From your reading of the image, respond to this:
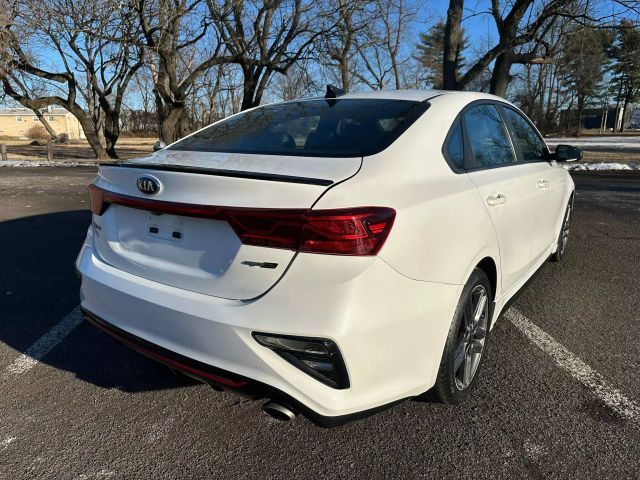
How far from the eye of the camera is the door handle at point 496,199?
250cm

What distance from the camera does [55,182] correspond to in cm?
1236

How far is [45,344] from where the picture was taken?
3.21 metres

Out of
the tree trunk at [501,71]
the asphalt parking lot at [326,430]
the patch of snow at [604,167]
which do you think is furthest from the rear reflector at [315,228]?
the tree trunk at [501,71]

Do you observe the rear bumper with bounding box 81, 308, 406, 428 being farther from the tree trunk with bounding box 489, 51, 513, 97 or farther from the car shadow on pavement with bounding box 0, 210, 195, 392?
the tree trunk with bounding box 489, 51, 513, 97

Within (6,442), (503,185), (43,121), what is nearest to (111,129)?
(43,121)

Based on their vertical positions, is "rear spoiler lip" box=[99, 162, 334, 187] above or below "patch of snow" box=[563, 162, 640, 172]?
above

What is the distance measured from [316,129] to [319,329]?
4.34 feet

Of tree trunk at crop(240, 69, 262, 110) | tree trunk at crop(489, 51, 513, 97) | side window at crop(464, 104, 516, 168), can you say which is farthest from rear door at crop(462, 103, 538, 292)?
tree trunk at crop(240, 69, 262, 110)

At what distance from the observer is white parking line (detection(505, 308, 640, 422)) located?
2.47 meters

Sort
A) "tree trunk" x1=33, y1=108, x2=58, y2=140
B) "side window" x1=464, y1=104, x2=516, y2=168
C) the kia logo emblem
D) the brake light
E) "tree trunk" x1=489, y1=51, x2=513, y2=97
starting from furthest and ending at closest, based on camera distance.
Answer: "tree trunk" x1=33, y1=108, x2=58, y2=140, "tree trunk" x1=489, y1=51, x2=513, y2=97, "side window" x1=464, y1=104, x2=516, y2=168, the kia logo emblem, the brake light

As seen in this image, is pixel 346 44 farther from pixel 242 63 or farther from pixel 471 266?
pixel 471 266

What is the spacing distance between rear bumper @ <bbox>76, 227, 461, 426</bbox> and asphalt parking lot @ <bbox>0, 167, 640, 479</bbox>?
42cm

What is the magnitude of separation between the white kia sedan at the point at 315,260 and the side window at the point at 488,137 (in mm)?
75

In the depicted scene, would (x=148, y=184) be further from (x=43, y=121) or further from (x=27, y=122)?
(x=27, y=122)
